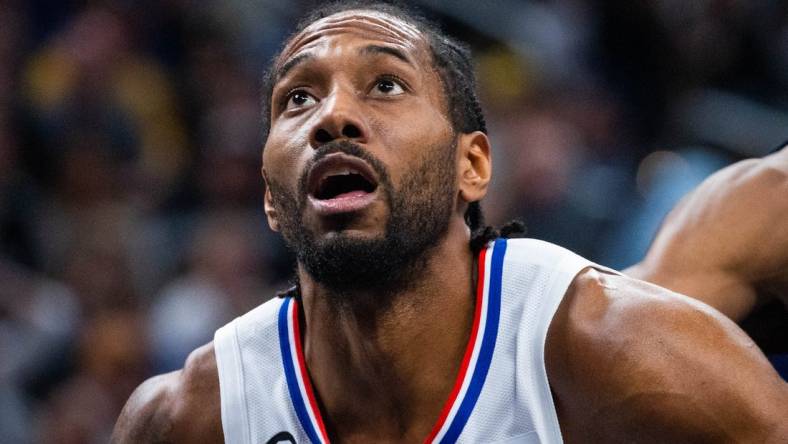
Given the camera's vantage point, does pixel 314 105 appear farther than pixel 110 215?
No

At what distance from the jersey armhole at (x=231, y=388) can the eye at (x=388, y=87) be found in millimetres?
718

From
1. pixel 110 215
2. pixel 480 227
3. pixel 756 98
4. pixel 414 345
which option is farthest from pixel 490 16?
pixel 414 345

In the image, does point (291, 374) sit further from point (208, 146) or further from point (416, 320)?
point (208, 146)

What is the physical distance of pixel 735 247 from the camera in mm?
3242

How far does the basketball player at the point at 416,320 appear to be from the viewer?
229 cm

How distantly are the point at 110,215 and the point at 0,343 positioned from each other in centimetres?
84

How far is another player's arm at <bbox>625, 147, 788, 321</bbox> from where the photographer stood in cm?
320

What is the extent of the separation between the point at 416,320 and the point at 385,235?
0.90ft

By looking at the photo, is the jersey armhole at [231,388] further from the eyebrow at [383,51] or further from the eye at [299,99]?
the eyebrow at [383,51]

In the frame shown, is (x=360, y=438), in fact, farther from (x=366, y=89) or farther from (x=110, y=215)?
(x=110, y=215)

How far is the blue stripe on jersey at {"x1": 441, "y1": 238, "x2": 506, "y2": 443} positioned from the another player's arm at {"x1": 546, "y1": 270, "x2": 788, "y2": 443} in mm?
170

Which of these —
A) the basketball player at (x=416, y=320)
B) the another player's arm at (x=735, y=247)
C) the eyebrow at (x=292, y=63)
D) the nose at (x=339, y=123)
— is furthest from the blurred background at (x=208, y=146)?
the nose at (x=339, y=123)

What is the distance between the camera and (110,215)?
5.80 meters

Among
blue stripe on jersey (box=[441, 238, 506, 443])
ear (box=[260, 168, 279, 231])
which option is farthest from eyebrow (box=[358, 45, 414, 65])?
blue stripe on jersey (box=[441, 238, 506, 443])
